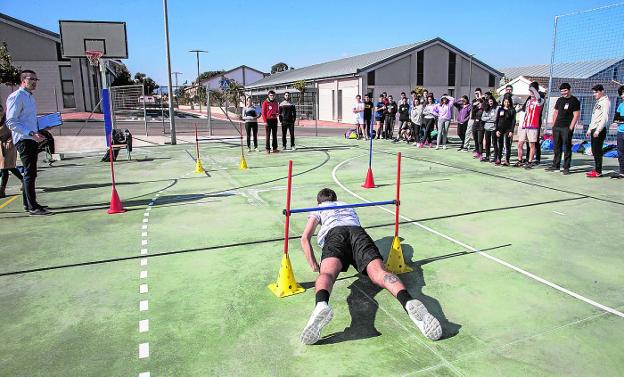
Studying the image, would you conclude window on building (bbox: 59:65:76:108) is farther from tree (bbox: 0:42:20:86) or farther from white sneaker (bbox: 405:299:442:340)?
white sneaker (bbox: 405:299:442:340)

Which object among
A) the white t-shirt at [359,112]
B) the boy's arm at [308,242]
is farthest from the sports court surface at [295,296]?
the white t-shirt at [359,112]

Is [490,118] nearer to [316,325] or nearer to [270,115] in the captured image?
[270,115]

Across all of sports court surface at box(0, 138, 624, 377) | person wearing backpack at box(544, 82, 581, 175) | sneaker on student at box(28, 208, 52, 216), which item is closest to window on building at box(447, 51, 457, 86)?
person wearing backpack at box(544, 82, 581, 175)

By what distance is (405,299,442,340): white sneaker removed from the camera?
3.63 m

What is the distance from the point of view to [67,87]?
42812mm

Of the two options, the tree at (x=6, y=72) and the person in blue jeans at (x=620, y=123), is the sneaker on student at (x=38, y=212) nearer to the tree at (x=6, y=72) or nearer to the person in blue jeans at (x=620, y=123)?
the person in blue jeans at (x=620, y=123)

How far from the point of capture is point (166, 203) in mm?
8500

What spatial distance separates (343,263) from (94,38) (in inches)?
862

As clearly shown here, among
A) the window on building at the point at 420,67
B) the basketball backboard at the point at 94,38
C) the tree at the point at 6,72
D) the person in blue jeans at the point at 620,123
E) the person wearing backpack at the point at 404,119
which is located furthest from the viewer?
the window on building at the point at 420,67

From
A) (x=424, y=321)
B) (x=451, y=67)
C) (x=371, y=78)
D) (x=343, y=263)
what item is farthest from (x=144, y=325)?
(x=451, y=67)

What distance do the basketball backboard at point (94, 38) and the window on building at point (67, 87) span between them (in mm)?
23976

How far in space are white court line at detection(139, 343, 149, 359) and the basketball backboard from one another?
20.6 meters

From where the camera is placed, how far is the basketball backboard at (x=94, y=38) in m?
21.2

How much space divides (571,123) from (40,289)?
1127cm
